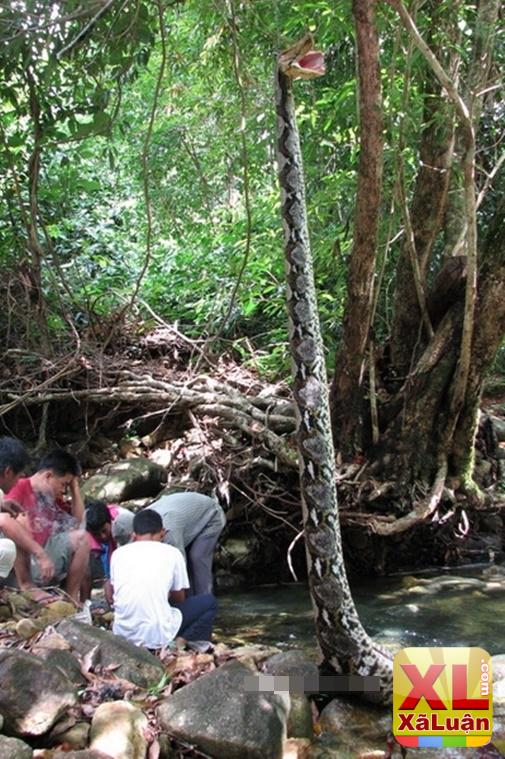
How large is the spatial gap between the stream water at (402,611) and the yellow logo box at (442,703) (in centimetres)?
130

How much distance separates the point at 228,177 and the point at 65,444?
4.18 metres

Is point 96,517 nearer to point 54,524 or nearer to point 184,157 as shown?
point 54,524

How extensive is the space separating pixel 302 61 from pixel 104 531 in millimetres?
3198

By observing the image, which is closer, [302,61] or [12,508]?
[302,61]

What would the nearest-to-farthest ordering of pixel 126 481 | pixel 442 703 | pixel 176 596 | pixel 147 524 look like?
pixel 442 703 < pixel 147 524 < pixel 176 596 < pixel 126 481

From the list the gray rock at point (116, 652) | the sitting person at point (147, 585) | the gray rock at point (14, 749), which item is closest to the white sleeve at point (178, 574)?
the sitting person at point (147, 585)

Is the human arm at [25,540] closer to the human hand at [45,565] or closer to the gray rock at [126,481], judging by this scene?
the human hand at [45,565]

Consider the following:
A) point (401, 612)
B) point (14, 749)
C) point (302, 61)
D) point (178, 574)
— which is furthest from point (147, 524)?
point (401, 612)

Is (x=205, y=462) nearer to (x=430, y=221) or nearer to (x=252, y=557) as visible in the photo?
(x=252, y=557)

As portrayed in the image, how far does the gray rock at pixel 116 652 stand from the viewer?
337 cm

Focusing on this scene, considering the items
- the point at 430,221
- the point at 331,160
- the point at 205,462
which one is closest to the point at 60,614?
the point at 205,462

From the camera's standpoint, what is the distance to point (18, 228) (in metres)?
7.46

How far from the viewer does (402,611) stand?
18.9ft

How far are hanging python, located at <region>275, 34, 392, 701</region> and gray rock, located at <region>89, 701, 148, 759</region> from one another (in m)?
1.03
